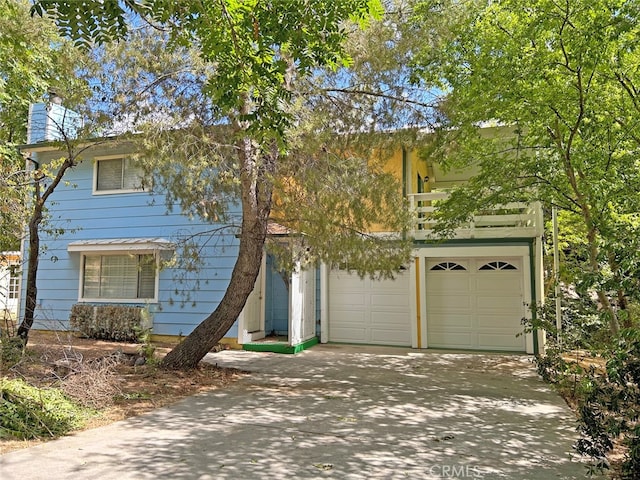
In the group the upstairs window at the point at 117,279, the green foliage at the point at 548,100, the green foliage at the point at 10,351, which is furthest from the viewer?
the upstairs window at the point at 117,279

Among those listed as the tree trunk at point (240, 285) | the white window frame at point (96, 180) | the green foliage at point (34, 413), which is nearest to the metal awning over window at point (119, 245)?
the white window frame at point (96, 180)

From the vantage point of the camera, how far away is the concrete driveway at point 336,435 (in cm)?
389

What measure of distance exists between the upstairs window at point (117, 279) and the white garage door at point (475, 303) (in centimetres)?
725

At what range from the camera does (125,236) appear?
39.7 feet

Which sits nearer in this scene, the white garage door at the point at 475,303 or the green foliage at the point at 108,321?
the white garage door at the point at 475,303

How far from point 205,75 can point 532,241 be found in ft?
26.1

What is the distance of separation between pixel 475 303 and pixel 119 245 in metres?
9.10

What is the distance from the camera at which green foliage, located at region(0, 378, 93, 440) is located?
4.57 metres

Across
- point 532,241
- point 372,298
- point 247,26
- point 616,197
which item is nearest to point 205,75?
point 247,26

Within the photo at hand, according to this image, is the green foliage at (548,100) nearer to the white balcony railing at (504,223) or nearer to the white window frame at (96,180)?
the white balcony railing at (504,223)

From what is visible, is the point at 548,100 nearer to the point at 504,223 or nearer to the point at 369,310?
the point at 504,223

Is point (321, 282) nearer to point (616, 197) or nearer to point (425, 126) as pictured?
point (425, 126)

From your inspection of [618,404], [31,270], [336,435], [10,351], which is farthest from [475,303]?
[31,270]

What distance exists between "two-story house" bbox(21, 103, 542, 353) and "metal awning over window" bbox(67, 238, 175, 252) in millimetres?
31
